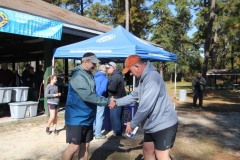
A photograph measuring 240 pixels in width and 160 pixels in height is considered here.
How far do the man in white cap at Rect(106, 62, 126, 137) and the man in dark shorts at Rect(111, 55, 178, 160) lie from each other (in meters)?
3.54

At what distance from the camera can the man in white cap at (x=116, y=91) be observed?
7.39 metres

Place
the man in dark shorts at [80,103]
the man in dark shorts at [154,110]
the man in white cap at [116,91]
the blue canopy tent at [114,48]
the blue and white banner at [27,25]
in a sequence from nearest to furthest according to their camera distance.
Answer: the man in dark shorts at [154,110], the man in dark shorts at [80,103], the man in white cap at [116,91], the blue canopy tent at [114,48], the blue and white banner at [27,25]

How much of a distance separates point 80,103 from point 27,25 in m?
6.12

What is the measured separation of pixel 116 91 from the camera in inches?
294

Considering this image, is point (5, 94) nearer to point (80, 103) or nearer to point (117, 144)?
point (117, 144)

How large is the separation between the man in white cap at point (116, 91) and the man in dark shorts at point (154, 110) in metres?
3.54

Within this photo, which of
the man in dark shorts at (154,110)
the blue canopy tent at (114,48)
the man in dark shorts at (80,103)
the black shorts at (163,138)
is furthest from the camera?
the blue canopy tent at (114,48)

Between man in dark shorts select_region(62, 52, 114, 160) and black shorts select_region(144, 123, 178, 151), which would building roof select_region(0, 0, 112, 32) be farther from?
black shorts select_region(144, 123, 178, 151)

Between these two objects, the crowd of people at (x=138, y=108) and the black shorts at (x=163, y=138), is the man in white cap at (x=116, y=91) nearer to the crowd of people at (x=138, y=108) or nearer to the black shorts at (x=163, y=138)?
the crowd of people at (x=138, y=108)

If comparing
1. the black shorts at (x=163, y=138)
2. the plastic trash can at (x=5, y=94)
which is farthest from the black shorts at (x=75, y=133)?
the plastic trash can at (x=5, y=94)

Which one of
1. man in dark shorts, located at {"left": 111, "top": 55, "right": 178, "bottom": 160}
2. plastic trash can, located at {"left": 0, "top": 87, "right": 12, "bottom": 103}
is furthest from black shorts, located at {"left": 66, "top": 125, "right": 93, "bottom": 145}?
plastic trash can, located at {"left": 0, "top": 87, "right": 12, "bottom": 103}

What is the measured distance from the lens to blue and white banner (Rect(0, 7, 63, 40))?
8.79 m

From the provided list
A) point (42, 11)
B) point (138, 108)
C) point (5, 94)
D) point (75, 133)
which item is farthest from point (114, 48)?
point (138, 108)

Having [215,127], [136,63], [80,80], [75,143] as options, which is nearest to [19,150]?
[75,143]
